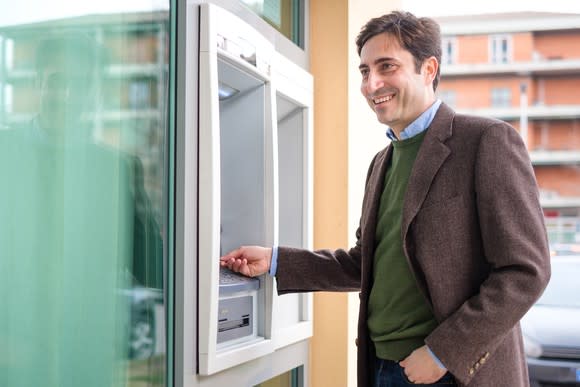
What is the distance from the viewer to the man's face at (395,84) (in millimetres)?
1932

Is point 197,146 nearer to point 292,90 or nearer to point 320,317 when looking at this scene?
point 292,90

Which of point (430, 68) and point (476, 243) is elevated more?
point (430, 68)

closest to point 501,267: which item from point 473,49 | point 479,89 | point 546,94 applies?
point 479,89

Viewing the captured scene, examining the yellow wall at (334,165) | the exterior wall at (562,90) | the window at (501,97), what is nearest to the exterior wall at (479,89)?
the window at (501,97)

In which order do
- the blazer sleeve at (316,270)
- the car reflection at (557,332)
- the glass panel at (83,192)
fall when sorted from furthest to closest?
the car reflection at (557,332) < the blazer sleeve at (316,270) < the glass panel at (83,192)

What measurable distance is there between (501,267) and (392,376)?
39 centimetres

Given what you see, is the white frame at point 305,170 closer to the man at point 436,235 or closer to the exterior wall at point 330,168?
the exterior wall at point 330,168

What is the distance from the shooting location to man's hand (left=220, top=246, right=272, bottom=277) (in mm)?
2248

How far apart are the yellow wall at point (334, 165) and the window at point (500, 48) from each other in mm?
29672

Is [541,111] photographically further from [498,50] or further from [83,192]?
[83,192]

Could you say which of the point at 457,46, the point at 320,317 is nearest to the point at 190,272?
the point at 320,317

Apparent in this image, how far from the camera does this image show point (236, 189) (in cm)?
241

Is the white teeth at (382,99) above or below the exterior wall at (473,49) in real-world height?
below

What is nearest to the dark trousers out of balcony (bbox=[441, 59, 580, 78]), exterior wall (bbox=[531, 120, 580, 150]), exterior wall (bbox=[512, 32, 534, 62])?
balcony (bbox=[441, 59, 580, 78])
